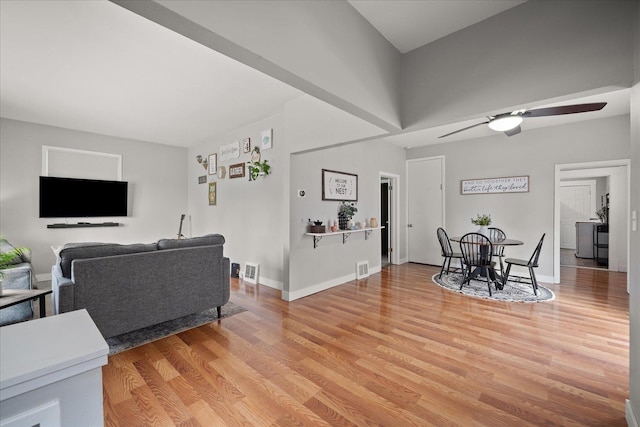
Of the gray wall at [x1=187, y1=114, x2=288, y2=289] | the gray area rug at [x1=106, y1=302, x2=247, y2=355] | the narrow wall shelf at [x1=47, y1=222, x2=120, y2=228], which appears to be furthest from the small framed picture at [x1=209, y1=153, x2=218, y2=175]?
the gray area rug at [x1=106, y1=302, x2=247, y2=355]

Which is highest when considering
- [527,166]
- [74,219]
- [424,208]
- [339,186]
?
[527,166]

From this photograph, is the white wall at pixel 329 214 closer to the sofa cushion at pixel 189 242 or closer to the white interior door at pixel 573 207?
the sofa cushion at pixel 189 242

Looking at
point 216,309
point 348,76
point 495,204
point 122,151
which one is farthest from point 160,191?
point 495,204

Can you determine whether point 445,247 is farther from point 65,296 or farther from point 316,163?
point 65,296

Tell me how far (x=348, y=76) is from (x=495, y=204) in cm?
453

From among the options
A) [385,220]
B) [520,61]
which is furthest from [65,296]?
[385,220]

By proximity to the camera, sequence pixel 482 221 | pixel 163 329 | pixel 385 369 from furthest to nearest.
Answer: pixel 482 221 → pixel 163 329 → pixel 385 369

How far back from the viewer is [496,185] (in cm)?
510

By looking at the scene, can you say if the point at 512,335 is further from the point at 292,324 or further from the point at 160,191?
the point at 160,191

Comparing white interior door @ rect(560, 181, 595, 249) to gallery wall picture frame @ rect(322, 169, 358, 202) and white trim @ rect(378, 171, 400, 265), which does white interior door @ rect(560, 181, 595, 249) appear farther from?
gallery wall picture frame @ rect(322, 169, 358, 202)

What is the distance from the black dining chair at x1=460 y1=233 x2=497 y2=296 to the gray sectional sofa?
340 centimetres

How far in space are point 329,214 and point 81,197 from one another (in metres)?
4.38

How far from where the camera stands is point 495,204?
5.12m

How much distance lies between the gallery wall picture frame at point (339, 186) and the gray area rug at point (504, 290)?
6.58ft
